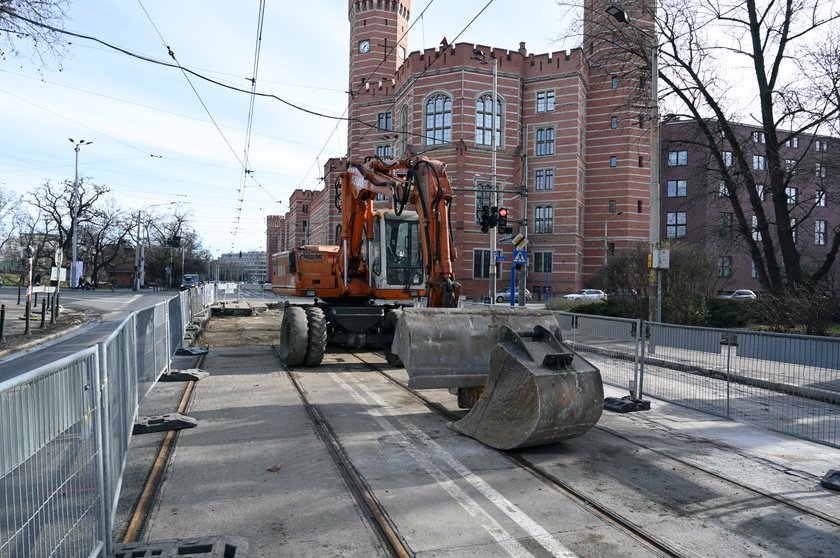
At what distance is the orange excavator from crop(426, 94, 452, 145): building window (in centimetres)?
3370

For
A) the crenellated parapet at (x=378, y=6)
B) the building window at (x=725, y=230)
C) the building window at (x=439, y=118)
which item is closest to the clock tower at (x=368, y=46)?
the crenellated parapet at (x=378, y=6)

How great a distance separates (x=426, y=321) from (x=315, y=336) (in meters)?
4.51

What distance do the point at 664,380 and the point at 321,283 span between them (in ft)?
24.6

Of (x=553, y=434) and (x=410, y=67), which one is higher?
(x=410, y=67)

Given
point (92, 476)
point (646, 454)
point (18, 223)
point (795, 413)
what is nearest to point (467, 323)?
point (646, 454)

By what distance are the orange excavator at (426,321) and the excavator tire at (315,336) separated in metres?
0.02

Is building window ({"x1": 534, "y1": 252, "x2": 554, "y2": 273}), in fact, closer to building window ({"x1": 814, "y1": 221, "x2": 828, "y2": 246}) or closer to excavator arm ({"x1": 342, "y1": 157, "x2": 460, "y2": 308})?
building window ({"x1": 814, "y1": 221, "x2": 828, "y2": 246})

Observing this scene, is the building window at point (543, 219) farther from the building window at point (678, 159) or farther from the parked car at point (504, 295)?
the building window at point (678, 159)

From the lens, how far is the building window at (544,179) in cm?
4919

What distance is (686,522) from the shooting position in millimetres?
4520

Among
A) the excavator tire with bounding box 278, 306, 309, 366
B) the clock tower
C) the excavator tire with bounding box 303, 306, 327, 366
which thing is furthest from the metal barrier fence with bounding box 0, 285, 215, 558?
the clock tower

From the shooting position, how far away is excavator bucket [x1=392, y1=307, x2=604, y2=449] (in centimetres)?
608

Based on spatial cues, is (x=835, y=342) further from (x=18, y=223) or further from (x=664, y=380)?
(x=18, y=223)

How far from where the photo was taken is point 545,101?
48562 mm
